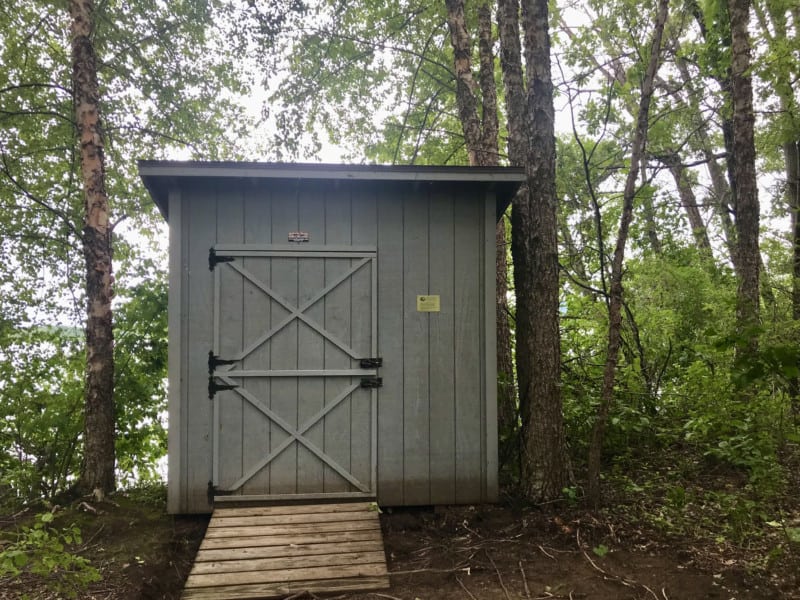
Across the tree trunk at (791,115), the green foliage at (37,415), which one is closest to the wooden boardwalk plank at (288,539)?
the green foliage at (37,415)

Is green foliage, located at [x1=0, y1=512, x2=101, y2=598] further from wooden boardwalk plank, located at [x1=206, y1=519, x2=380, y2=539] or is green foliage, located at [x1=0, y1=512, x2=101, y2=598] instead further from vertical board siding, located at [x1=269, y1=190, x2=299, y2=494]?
vertical board siding, located at [x1=269, y1=190, x2=299, y2=494]

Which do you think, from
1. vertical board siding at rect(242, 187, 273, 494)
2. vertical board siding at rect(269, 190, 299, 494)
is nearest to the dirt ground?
vertical board siding at rect(242, 187, 273, 494)

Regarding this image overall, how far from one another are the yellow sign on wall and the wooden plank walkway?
1.54m

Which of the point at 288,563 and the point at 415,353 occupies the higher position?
the point at 415,353

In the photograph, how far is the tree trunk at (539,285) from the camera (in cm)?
391

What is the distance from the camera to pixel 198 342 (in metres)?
3.86

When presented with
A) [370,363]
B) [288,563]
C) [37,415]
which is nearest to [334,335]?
[370,363]

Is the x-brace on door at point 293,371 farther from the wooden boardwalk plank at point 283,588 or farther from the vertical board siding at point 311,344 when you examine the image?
the wooden boardwalk plank at point 283,588

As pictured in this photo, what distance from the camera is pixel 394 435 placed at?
3.96 meters

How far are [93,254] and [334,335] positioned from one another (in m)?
2.25

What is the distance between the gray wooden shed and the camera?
12.6 ft

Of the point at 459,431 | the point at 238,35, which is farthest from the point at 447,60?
the point at 459,431

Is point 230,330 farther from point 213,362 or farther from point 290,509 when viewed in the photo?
point 290,509

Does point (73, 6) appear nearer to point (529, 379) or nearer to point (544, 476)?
point (529, 379)
